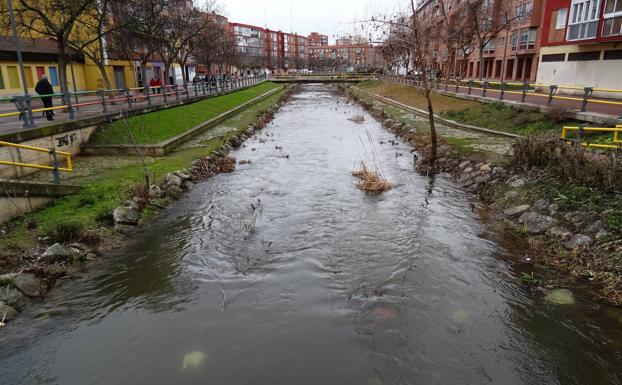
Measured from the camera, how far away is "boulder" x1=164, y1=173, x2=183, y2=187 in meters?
13.5

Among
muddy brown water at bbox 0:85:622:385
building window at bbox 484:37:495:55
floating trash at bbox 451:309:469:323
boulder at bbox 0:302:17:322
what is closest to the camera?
muddy brown water at bbox 0:85:622:385

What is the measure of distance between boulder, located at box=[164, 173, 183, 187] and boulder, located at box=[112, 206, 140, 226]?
2.49m

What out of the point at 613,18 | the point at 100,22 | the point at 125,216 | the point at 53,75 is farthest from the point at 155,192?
the point at 53,75

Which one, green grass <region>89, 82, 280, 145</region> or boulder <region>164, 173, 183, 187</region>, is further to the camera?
green grass <region>89, 82, 280, 145</region>

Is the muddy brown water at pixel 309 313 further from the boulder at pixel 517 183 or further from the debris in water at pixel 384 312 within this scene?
the boulder at pixel 517 183

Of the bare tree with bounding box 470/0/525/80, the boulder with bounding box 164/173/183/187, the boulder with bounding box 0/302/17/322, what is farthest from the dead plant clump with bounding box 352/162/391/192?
the bare tree with bounding box 470/0/525/80

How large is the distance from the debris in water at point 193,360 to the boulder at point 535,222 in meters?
8.12

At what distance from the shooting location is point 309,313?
7305mm

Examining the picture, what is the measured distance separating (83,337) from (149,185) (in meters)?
6.53

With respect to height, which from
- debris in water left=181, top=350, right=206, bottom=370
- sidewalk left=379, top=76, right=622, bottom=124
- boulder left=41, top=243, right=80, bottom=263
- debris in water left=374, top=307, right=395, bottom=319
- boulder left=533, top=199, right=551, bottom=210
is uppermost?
sidewalk left=379, top=76, right=622, bottom=124

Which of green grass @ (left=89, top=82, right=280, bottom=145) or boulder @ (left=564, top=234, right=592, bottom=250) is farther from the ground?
green grass @ (left=89, top=82, right=280, bottom=145)

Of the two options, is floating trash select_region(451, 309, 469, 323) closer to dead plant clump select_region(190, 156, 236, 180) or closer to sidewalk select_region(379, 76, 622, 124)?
sidewalk select_region(379, 76, 622, 124)

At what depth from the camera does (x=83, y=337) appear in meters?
6.67

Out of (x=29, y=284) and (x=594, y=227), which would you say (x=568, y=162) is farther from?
(x=29, y=284)
